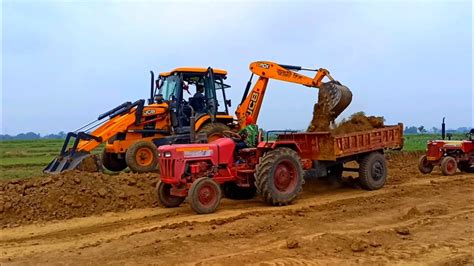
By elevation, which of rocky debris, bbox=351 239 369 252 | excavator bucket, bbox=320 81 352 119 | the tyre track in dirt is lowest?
rocky debris, bbox=351 239 369 252

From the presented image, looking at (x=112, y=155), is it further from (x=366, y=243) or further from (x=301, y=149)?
(x=366, y=243)

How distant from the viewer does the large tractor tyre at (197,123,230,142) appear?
13.0 metres

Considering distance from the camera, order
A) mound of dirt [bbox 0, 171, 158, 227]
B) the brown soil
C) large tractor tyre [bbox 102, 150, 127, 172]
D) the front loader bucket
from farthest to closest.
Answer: large tractor tyre [bbox 102, 150, 127, 172] < the brown soil < the front loader bucket < mound of dirt [bbox 0, 171, 158, 227]

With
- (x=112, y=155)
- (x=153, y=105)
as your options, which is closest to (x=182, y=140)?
(x=153, y=105)

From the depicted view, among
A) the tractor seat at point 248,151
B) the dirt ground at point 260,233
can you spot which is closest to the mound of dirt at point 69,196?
the dirt ground at point 260,233

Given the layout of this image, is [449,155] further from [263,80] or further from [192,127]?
[192,127]

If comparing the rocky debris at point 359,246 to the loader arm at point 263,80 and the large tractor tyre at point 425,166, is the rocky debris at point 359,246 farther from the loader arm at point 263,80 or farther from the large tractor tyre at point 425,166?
the large tractor tyre at point 425,166

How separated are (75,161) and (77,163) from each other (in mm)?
143

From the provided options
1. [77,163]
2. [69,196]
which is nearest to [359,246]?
[69,196]

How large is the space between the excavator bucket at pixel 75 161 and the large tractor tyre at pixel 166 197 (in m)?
2.46

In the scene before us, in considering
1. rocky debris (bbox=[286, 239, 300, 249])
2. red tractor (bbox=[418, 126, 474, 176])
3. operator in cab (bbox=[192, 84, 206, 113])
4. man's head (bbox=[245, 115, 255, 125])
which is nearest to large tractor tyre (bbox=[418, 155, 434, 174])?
red tractor (bbox=[418, 126, 474, 176])

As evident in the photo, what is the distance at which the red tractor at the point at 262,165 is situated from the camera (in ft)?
32.2

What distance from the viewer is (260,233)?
7777 mm

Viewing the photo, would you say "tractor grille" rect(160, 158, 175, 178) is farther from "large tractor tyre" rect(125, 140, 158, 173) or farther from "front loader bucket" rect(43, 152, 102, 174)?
"front loader bucket" rect(43, 152, 102, 174)
